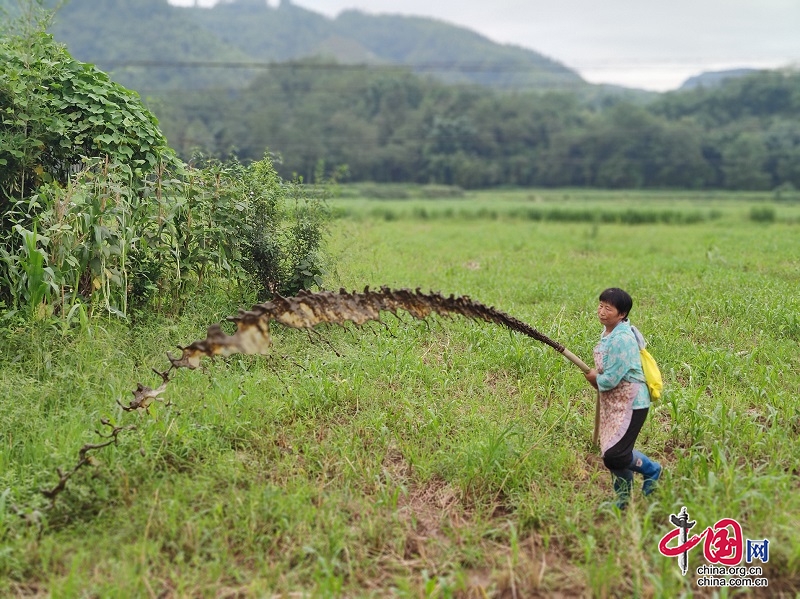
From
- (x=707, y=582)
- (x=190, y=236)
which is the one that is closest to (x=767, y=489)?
(x=707, y=582)

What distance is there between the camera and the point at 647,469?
3.54 meters

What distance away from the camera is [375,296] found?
3895 millimetres

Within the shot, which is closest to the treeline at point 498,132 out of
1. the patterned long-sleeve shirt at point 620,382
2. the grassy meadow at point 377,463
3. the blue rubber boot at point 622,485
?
the grassy meadow at point 377,463

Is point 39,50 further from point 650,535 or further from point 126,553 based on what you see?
point 650,535

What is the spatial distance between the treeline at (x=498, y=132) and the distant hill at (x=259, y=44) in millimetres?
4544

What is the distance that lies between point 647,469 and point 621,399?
1.35ft

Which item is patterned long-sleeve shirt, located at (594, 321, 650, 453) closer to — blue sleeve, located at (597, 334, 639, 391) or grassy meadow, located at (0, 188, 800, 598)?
blue sleeve, located at (597, 334, 639, 391)

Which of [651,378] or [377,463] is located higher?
[651,378]

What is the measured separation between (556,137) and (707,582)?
54.1 meters

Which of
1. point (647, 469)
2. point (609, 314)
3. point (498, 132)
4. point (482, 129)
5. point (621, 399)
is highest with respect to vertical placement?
point (482, 129)

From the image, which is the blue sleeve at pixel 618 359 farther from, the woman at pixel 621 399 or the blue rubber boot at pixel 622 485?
the blue rubber boot at pixel 622 485

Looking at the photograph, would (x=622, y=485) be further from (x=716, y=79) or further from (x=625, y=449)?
(x=716, y=79)
